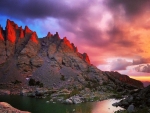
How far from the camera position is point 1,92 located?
6698 inches

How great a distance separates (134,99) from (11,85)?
15151cm

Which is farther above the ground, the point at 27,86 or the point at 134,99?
the point at 27,86

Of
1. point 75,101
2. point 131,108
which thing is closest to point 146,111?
point 131,108

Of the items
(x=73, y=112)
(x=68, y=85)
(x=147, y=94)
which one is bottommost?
(x=73, y=112)

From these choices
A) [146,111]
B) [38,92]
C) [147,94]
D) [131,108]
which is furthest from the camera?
[38,92]

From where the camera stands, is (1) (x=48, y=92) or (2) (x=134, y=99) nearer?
(2) (x=134, y=99)

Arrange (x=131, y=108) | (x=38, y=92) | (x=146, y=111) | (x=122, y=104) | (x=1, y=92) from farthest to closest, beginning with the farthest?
(x=1, y=92) → (x=38, y=92) → (x=122, y=104) → (x=131, y=108) → (x=146, y=111)

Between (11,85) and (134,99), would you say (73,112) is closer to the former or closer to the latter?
(134,99)

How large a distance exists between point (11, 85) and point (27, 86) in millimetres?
16923

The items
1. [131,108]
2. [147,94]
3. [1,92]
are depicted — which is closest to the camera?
[131,108]

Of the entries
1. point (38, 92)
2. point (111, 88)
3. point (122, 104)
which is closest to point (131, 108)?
point (122, 104)

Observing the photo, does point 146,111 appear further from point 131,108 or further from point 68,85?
point 68,85

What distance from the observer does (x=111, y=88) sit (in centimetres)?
19612

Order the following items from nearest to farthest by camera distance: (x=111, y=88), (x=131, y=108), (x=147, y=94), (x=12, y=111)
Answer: (x=12, y=111) < (x=131, y=108) < (x=147, y=94) < (x=111, y=88)
